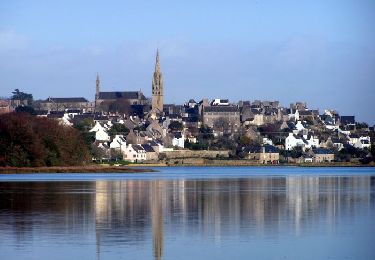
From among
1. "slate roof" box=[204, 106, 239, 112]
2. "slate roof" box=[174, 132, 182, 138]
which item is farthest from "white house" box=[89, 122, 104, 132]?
"slate roof" box=[204, 106, 239, 112]

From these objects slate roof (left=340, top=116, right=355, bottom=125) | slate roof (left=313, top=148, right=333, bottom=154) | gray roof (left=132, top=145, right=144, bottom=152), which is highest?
slate roof (left=340, top=116, right=355, bottom=125)

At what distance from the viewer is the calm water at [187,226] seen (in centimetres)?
2017

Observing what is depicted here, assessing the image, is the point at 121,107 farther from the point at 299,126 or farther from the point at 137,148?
the point at 137,148

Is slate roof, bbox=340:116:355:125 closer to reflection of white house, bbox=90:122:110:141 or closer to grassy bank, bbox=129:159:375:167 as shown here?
grassy bank, bbox=129:159:375:167

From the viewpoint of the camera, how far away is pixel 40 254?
19875 mm

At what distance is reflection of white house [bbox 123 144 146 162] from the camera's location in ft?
340

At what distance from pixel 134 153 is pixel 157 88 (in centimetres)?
6094

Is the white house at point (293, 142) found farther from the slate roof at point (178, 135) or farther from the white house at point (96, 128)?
the white house at point (96, 128)

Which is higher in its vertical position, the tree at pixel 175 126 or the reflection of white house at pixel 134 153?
the tree at pixel 175 126

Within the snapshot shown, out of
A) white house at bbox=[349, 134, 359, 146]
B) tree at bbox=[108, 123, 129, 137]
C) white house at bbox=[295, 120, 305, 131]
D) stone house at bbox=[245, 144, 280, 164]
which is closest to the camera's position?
stone house at bbox=[245, 144, 280, 164]

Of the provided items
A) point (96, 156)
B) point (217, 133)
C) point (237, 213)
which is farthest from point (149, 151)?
point (237, 213)

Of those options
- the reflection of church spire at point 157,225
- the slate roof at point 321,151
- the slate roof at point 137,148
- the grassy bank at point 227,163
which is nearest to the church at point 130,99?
the slate roof at point 321,151

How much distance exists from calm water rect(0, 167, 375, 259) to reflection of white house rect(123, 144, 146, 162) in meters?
65.6

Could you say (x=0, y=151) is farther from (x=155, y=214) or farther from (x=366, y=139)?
(x=366, y=139)
